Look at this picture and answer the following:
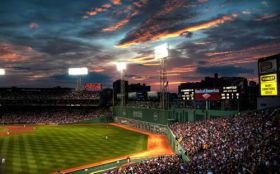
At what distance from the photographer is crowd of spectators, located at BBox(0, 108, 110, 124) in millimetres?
73625

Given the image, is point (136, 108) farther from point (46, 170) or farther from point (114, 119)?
point (46, 170)

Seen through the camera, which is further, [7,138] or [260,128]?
[7,138]

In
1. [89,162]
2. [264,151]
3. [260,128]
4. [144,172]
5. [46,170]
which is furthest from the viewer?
[89,162]

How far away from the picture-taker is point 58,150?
36.7 m

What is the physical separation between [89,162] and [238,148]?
17571 millimetres

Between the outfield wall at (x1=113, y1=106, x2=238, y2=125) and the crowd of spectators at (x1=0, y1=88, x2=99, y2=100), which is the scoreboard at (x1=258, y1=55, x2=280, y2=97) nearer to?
the outfield wall at (x1=113, y1=106, x2=238, y2=125)

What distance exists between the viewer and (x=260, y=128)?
21797 mm

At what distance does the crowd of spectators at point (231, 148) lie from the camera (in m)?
14.3

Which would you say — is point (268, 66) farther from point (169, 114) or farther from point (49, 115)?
point (49, 115)

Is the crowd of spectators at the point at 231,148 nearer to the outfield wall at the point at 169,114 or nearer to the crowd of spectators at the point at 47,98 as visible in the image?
the outfield wall at the point at 169,114

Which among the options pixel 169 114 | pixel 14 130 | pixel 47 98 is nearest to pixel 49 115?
pixel 47 98

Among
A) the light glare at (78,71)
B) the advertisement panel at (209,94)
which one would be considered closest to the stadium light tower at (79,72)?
the light glare at (78,71)

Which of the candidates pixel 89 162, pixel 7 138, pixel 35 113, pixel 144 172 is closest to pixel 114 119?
pixel 35 113

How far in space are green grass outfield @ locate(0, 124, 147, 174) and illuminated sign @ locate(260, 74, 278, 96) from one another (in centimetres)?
1767
